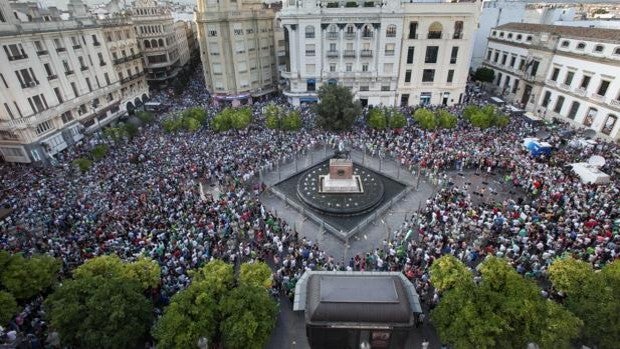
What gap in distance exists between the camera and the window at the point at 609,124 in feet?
125

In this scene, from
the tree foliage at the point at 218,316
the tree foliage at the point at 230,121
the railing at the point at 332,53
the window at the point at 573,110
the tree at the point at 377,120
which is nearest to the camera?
the tree foliage at the point at 218,316

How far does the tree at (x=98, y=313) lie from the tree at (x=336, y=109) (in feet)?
95.2

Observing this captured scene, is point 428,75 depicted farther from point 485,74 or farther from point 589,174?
Result: point 589,174

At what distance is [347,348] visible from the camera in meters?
16.5

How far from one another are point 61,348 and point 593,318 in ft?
82.0

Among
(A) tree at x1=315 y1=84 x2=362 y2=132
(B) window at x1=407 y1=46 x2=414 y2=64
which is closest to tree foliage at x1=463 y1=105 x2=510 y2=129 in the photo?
(A) tree at x1=315 y1=84 x2=362 y2=132

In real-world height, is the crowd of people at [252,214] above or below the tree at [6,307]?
below

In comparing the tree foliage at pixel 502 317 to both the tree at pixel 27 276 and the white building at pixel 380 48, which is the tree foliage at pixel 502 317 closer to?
the tree at pixel 27 276

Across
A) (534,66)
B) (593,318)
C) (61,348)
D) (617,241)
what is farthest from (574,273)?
(534,66)

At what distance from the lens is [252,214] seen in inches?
1065

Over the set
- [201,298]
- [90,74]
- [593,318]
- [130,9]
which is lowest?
[593,318]

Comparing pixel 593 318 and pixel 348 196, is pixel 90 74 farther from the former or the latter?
pixel 593 318

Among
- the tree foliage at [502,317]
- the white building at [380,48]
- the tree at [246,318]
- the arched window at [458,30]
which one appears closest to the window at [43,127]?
the white building at [380,48]

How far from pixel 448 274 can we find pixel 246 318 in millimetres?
10307
